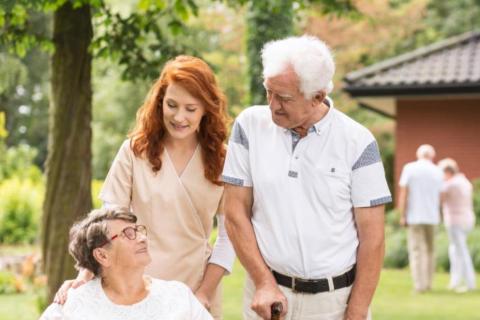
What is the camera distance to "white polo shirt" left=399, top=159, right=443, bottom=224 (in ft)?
39.1

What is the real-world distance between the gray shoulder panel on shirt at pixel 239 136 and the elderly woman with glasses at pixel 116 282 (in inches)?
18.4

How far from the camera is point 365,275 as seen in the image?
13.0 ft

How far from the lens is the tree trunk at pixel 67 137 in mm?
8336

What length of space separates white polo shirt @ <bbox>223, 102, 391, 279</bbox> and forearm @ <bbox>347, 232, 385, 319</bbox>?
2.0 inches

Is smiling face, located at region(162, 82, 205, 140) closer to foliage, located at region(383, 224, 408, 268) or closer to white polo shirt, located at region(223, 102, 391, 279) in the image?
white polo shirt, located at region(223, 102, 391, 279)

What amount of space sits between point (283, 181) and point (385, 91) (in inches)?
585

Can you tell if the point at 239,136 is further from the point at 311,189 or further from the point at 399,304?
the point at 399,304

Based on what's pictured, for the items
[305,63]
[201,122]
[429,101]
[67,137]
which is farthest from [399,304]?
[429,101]

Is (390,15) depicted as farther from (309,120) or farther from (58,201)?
(309,120)

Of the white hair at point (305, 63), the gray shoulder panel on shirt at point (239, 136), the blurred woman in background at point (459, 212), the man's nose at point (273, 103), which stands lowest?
the blurred woman in background at point (459, 212)

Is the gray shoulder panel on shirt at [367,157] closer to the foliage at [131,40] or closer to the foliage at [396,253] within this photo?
the foliage at [131,40]

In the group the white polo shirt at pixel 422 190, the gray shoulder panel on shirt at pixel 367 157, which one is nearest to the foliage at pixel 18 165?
the white polo shirt at pixel 422 190

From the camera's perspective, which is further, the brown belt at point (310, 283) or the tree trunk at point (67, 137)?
the tree trunk at point (67, 137)

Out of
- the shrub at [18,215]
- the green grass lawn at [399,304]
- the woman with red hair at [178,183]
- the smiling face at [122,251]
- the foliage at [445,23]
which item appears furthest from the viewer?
the foliage at [445,23]
